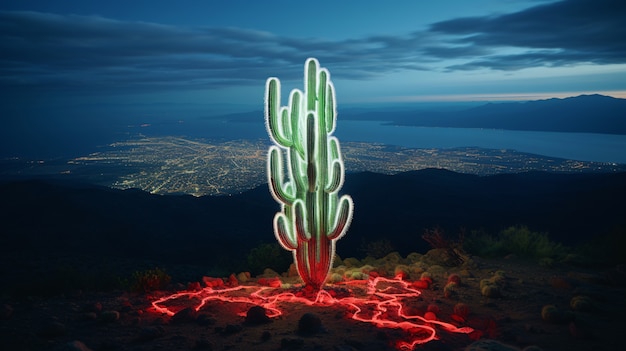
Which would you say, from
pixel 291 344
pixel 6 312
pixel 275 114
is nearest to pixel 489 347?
pixel 291 344

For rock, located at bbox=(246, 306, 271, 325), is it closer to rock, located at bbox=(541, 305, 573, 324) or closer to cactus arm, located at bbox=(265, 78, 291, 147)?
cactus arm, located at bbox=(265, 78, 291, 147)

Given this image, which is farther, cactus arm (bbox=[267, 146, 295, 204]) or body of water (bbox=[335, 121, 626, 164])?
→ body of water (bbox=[335, 121, 626, 164])

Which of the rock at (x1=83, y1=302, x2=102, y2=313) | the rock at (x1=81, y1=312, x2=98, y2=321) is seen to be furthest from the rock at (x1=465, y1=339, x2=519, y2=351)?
the rock at (x1=83, y1=302, x2=102, y2=313)

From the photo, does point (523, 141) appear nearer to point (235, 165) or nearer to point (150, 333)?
point (235, 165)

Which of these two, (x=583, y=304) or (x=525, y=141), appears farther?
(x=525, y=141)

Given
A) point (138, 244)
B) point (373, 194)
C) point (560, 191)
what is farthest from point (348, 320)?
point (560, 191)

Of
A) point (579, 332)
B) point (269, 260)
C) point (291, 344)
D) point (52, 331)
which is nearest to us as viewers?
point (291, 344)

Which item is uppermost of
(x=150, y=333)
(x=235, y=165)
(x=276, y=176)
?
(x=276, y=176)

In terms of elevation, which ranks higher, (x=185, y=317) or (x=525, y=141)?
(x=525, y=141)

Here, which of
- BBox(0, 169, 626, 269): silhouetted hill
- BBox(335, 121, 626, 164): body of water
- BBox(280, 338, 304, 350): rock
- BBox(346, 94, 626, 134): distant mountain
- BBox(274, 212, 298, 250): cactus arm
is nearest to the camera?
BBox(280, 338, 304, 350): rock
